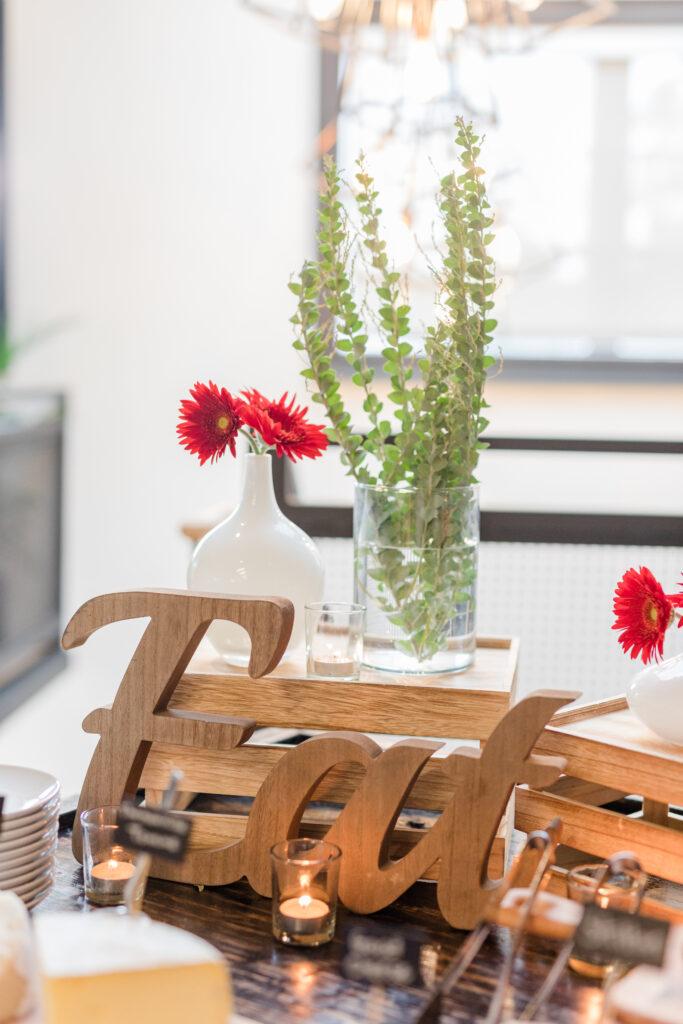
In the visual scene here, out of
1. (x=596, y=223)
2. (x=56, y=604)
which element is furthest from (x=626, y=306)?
(x=56, y=604)

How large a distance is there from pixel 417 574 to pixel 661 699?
247 millimetres

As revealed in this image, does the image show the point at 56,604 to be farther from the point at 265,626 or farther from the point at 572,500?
the point at 265,626

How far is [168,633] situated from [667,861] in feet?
1.58

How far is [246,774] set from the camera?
1084 mm

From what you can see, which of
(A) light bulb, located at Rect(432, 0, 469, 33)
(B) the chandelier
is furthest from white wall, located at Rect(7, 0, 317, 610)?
(A) light bulb, located at Rect(432, 0, 469, 33)

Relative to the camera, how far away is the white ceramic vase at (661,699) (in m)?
1.01

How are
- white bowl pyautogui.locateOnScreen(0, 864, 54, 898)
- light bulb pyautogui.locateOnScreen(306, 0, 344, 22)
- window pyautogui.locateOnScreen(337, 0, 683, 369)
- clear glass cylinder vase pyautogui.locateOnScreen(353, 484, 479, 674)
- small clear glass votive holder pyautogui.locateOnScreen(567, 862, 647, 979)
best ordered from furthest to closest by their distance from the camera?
window pyautogui.locateOnScreen(337, 0, 683, 369) → light bulb pyautogui.locateOnScreen(306, 0, 344, 22) → clear glass cylinder vase pyautogui.locateOnScreen(353, 484, 479, 674) → white bowl pyautogui.locateOnScreen(0, 864, 54, 898) → small clear glass votive holder pyautogui.locateOnScreen(567, 862, 647, 979)

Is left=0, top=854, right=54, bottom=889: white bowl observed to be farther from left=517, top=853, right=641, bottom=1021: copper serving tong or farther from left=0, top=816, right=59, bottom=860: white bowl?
left=517, top=853, right=641, bottom=1021: copper serving tong

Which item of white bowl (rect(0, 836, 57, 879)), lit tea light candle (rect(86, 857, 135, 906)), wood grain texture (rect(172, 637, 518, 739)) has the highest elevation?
wood grain texture (rect(172, 637, 518, 739))

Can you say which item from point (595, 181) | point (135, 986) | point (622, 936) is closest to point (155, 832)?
point (135, 986)

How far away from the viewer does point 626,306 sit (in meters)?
4.76

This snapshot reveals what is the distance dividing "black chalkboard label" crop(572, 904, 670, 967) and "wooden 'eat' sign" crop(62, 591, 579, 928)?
0.16m

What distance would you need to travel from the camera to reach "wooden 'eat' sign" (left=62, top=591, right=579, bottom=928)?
3.15ft

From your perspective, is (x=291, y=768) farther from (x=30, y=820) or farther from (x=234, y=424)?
(x=234, y=424)
